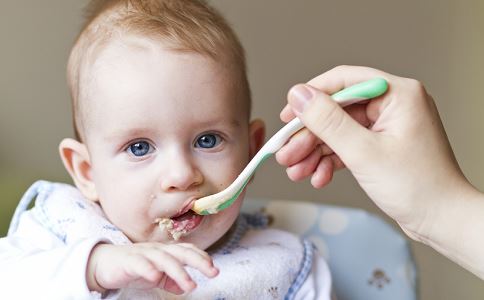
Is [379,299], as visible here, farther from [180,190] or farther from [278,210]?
[180,190]

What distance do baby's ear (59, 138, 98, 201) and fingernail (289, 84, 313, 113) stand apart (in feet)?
1.37

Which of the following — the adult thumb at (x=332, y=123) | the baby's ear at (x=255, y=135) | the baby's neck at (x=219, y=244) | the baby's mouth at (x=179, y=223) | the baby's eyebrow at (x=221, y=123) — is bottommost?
the baby's neck at (x=219, y=244)

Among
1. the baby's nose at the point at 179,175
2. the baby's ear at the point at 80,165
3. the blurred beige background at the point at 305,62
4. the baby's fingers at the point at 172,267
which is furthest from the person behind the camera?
the blurred beige background at the point at 305,62

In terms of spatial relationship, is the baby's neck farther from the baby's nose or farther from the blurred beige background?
the blurred beige background

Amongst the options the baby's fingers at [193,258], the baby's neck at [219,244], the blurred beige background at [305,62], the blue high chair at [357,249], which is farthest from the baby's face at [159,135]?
the blurred beige background at [305,62]

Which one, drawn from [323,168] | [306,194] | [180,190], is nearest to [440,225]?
[323,168]

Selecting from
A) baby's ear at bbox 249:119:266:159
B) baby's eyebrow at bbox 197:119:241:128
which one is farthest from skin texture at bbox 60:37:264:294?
baby's ear at bbox 249:119:266:159

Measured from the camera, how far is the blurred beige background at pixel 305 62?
1.79 metres

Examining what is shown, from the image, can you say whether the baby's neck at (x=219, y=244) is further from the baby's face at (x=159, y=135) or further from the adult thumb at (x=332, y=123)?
the adult thumb at (x=332, y=123)

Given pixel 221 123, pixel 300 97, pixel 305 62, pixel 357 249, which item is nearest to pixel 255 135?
pixel 221 123

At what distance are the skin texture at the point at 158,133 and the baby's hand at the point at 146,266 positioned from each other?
16 centimetres

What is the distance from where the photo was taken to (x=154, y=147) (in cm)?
97

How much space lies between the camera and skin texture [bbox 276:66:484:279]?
77 centimetres

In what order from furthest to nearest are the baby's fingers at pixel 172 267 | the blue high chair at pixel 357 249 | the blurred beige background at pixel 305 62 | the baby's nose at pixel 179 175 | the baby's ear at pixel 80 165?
the blurred beige background at pixel 305 62
the blue high chair at pixel 357 249
the baby's ear at pixel 80 165
the baby's nose at pixel 179 175
the baby's fingers at pixel 172 267
